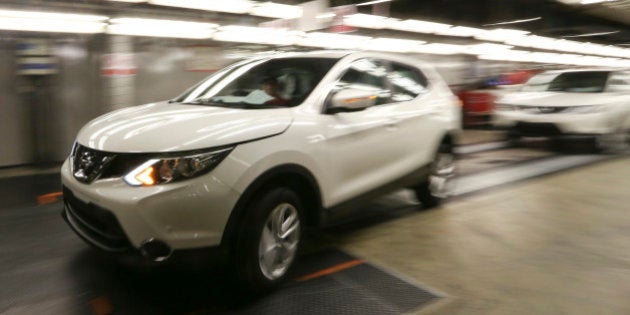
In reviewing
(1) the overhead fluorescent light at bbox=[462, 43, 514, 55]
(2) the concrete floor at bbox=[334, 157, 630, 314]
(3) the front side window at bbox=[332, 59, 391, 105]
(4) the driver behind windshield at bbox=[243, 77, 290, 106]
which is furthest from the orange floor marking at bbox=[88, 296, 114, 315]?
(1) the overhead fluorescent light at bbox=[462, 43, 514, 55]

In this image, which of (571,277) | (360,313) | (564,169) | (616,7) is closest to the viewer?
(360,313)

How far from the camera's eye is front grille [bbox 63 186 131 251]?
266cm

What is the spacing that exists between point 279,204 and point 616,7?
745 inches

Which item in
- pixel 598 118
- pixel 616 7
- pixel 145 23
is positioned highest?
pixel 616 7

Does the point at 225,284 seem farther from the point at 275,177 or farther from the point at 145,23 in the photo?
the point at 145,23

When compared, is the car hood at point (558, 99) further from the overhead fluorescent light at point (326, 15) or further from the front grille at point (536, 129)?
the overhead fluorescent light at point (326, 15)

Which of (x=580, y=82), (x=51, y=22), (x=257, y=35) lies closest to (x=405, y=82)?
(x=51, y=22)

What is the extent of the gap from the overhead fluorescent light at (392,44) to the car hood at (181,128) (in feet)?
32.9

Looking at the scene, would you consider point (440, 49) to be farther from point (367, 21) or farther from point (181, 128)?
point (181, 128)

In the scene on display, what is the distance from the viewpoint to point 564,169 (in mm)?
7461

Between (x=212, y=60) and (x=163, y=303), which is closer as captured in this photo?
(x=163, y=303)

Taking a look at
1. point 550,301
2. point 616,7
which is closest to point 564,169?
point 550,301

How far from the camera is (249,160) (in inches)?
109

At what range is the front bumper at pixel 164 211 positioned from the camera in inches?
99.2
